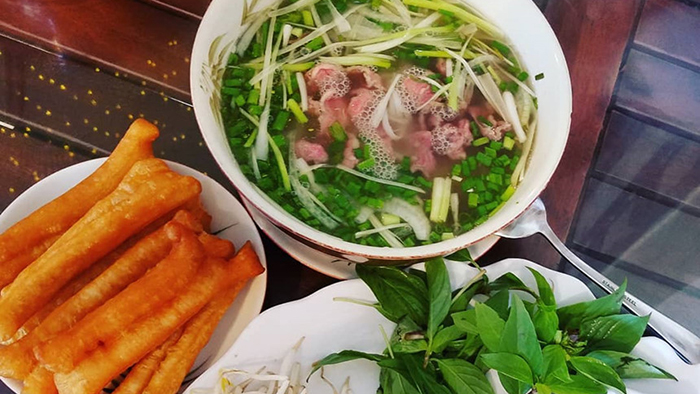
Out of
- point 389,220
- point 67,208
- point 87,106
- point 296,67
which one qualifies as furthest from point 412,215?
point 87,106

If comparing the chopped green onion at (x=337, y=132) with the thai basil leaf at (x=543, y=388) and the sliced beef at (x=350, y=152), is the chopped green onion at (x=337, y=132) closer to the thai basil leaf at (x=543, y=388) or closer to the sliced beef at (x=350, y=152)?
the sliced beef at (x=350, y=152)

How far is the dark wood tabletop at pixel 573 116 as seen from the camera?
4.41 ft

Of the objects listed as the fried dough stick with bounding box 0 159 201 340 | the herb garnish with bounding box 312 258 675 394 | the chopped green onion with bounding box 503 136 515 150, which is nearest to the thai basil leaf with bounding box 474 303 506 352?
the herb garnish with bounding box 312 258 675 394

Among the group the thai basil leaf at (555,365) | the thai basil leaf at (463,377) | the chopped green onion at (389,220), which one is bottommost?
the thai basil leaf at (463,377)

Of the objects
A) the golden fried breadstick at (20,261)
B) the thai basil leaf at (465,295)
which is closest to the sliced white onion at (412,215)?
the thai basil leaf at (465,295)

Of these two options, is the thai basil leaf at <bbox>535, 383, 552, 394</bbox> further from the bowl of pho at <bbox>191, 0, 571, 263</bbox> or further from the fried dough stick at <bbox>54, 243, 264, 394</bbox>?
the fried dough stick at <bbox>54, 243, 264, 394</bbox>

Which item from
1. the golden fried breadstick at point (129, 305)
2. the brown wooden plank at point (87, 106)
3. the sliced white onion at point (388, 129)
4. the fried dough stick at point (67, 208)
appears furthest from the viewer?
the brown wooden plank at point (87, 106)

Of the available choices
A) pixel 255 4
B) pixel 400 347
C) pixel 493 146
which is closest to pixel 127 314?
pixel 400 347

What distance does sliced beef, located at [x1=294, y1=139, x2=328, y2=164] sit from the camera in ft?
3.97

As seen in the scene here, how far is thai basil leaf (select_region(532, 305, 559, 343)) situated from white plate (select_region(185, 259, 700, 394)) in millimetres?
108

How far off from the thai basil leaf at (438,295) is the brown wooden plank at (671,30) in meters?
0.69

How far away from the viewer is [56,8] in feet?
4.65

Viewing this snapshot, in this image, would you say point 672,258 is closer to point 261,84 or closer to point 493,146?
point 493,146

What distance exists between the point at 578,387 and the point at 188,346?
2.15ft
